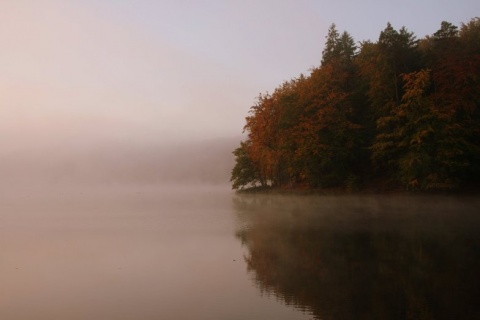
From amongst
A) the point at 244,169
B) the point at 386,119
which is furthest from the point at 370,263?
the point at 244,169

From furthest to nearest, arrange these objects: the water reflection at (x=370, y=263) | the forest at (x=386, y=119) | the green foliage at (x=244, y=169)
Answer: the green foliage at (x=244, y=169) < the forest at (x=386, y=119) < the water reflection at (x=370, y=263)

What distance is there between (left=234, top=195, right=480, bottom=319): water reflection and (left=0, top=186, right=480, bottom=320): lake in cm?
4

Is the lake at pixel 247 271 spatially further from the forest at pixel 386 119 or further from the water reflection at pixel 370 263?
the forest at pixel 386 119

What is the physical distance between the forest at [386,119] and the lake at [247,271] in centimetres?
1583

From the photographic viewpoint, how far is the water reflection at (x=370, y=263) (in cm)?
1008

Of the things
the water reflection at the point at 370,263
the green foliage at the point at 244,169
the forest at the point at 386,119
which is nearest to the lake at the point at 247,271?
the water reflection at the point at 370,263

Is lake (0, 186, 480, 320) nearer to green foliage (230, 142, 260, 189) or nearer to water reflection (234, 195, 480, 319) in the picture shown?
water reflection (234, 195, 480, 319)

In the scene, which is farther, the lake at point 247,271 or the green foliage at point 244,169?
the green foliage at point 244,169

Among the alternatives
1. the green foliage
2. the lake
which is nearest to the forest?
the green foliage

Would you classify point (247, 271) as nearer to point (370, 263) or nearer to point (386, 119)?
point (370, 263)

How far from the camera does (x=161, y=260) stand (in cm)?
1616

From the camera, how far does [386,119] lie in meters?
44.0

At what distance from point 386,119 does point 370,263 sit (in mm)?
32599

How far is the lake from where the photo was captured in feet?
33.2
